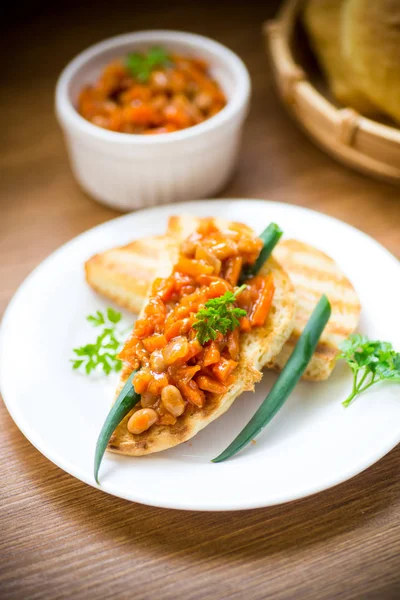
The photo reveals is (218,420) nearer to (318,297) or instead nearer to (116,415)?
(116,415)

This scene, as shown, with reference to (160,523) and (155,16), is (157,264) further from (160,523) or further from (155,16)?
(155,16)

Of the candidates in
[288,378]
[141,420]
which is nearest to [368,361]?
[288,378]

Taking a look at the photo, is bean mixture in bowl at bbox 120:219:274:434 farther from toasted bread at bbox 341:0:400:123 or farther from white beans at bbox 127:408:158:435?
toasted bread at bbox 341:0:400:123

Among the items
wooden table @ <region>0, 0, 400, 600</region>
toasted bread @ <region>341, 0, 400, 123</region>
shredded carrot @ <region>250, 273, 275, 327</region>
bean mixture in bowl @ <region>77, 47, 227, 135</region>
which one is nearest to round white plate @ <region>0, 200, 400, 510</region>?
wooden table @ <region>0, 0, 400, 600</region>

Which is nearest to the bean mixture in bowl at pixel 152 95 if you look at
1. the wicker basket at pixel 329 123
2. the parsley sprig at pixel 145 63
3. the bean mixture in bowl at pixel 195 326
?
the parsley sprig at pixel 145 63

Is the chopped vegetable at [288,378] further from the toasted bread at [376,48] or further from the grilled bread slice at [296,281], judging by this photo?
the toasted bread at [376,48]

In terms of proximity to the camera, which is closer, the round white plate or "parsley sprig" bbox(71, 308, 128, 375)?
the round white plate
